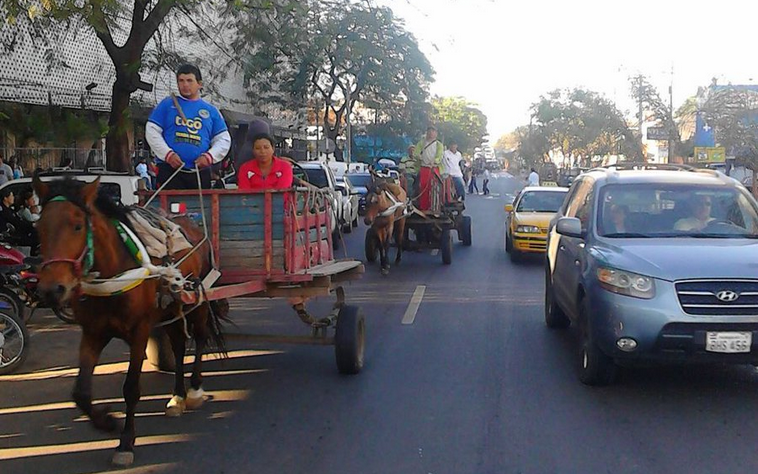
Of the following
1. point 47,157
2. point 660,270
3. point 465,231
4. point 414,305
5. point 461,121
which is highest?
point 461,121

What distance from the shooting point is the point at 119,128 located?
57.7 feet

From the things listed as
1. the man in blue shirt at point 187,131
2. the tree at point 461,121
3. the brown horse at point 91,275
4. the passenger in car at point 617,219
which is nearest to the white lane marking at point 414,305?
the passenger in car at point 617,219

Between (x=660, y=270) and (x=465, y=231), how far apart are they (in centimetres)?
1315

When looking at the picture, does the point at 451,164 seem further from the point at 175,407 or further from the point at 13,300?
the point at 175,407

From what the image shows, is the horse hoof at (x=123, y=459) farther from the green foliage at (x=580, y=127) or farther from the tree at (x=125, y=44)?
the green foliage at (x=580, y=127)

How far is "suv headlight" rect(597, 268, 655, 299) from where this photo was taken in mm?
7043

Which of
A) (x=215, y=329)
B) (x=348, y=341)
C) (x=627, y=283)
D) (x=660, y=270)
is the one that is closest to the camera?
(x=660, y=270)

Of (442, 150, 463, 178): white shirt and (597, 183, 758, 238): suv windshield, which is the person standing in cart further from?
(597, 183, 758, 238): suv windshield

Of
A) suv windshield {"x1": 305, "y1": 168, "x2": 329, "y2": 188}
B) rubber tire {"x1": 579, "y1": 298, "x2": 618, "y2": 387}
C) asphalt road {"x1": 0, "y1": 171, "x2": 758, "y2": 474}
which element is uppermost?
suv windshield {"x1": 305, "y1": 168, "x2": 329, "y2": 188}

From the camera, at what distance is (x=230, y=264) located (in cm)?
747

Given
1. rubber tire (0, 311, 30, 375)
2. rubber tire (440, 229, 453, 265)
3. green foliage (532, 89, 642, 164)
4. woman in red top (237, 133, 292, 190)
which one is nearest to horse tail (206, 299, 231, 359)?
woman in red top (237, 133, 292, 190)

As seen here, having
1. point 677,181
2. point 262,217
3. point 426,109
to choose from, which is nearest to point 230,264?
point 262,217

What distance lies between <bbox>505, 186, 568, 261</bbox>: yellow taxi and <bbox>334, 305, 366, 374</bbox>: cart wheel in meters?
8.48

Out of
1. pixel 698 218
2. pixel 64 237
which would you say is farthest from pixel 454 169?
pixel 64 237
